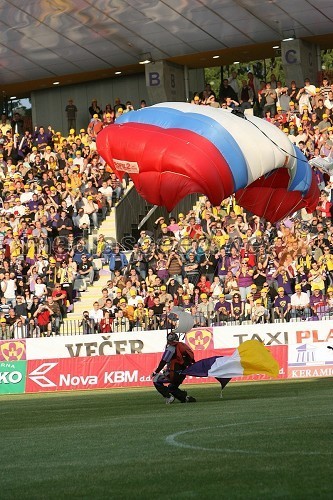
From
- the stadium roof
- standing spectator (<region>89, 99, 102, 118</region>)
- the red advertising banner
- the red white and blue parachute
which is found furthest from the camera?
standing spectator (<region>89, 99, 102, 118</region>)

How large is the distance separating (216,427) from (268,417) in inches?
51.8

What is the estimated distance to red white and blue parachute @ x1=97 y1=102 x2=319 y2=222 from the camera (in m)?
22.2

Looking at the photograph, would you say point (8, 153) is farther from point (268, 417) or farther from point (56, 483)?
point (56, 483)

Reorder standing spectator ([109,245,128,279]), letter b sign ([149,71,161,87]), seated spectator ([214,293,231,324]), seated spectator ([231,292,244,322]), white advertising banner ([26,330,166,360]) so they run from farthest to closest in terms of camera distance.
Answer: letter b sign ([149,71,161,87]), standing spectator ([109,245,128,279]), seated spectator ([214,293,231,324]), seated spectator ([231,292,244,322]), white advertising banner ([26,330,166,360])

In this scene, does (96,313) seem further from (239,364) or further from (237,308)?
(239,364)

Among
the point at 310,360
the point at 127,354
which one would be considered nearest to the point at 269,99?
the point at 127,354

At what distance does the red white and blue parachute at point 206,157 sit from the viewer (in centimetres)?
2222

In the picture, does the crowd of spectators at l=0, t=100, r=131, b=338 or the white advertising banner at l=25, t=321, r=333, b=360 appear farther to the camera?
the crowd of spectators at l=0, t=100, r=131, b=338

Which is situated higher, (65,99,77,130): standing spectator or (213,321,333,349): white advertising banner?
(65,99,77,130): standing spectator

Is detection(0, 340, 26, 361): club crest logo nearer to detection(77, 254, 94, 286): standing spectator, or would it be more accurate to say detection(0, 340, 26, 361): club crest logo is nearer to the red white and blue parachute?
detection(77, 254, 94, 286): standing spectator

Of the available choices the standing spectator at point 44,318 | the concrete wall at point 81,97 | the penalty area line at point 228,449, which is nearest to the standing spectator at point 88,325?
the standing spectator at point 44,318

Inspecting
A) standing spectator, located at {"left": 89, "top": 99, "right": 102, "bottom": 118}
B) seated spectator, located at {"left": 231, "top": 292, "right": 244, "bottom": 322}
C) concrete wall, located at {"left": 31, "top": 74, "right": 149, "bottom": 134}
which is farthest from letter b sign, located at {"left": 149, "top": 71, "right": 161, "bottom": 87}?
seated spectator, located at {"left": 231, "top": 292, "right": 244, "bottom": 322}

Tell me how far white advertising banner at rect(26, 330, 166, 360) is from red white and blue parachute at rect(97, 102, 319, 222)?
539 centimetres

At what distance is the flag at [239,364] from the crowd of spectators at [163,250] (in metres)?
4.64
